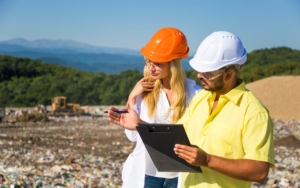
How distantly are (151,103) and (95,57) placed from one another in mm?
105903

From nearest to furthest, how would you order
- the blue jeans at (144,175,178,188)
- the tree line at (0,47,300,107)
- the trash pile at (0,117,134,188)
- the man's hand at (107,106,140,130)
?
the man's hand at (107,106,140,130)
the blue jeans at (144,175,178,188)
the trash pile at (0,117,134,188)
the tree line at (0,47,300,107)

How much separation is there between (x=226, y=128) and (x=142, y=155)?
134 centimetres

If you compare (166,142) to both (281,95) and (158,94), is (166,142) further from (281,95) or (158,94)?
(281,95)

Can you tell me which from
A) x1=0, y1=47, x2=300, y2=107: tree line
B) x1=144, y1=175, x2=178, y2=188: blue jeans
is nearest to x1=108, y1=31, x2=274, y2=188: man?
x1=144, y1=175, x2=178, y2=188: blue jeans

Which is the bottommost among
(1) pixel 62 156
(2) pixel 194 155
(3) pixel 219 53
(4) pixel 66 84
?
(4) pixel 66 84

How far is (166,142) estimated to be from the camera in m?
2.65

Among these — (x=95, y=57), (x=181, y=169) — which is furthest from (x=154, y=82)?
(x=95, y=57)

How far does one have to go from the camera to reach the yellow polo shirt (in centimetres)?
253

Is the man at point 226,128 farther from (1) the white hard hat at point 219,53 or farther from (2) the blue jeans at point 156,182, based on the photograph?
(2) the blue jeans at point 156,182

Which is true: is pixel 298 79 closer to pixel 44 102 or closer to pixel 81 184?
pixel 44 102

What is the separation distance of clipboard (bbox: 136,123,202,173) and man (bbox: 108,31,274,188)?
5cm

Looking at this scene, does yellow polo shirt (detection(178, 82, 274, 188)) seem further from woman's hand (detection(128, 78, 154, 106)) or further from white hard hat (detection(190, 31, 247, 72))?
woman's hand (detection(128, 78, 154, 106))

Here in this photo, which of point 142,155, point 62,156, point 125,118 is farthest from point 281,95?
point 125,118

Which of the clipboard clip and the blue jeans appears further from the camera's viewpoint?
the blue jeans
